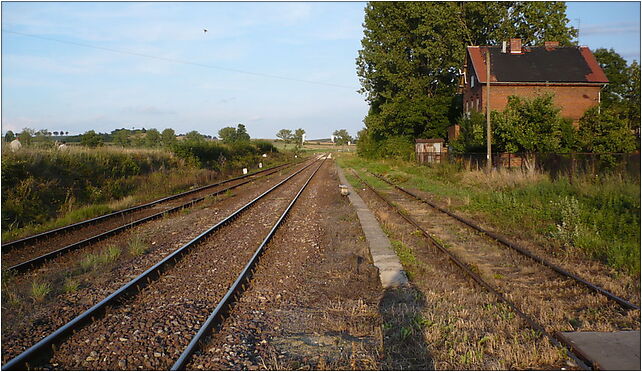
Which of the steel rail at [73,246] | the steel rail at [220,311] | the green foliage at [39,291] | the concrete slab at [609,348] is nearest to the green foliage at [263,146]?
the steel rail at [73,246]

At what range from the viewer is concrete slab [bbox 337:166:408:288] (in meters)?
7.85

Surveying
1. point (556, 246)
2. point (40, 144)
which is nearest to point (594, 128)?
point (556, 246)

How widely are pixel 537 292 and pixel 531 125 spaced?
17.7m

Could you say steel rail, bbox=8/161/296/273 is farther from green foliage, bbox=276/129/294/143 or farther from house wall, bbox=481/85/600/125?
green foliage, bbox=276/129/294/143

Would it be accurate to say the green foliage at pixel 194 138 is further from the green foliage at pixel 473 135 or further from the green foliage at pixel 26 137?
the green foliage at pixel 473 135

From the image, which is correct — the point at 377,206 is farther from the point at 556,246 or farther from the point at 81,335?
the point at 81,335

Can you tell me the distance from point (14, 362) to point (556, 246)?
935 centimetres

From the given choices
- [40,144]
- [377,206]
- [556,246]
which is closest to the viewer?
[556,246]

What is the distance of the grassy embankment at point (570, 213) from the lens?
9.06m

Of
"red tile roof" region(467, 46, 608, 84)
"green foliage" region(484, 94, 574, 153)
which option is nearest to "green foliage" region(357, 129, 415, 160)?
"red tile roof" region(467, 46, 608, 84)

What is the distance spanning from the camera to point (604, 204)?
11297mm

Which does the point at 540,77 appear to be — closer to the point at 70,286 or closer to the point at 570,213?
the point at 570,213

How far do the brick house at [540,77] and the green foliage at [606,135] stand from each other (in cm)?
1111

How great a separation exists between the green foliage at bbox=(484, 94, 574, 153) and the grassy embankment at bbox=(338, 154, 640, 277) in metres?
4.30
